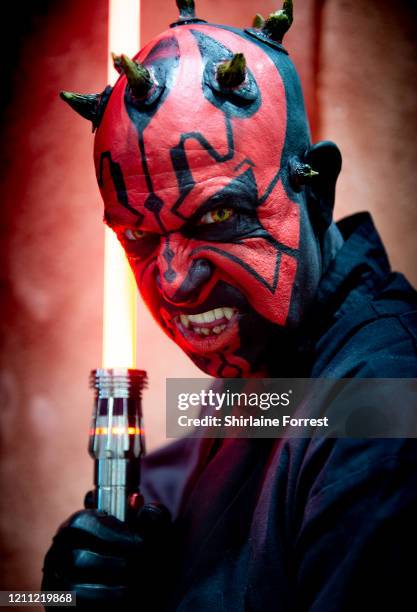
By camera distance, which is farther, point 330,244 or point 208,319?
point 330,244

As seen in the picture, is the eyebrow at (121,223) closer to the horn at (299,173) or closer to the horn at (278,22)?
the horn at (299,173)

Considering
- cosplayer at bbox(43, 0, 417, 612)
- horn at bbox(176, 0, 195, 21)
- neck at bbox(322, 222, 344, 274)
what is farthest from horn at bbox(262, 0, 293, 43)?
neck at bbox(322, 222, 344, 274)

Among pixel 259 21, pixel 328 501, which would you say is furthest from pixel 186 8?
pixel 328 501

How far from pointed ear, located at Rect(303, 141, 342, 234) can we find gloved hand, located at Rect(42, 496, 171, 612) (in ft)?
2.01

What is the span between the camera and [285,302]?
40.3 inches

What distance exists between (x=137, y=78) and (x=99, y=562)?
0.76 m

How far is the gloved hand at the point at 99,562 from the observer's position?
1013mm

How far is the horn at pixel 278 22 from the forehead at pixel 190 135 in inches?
3.0

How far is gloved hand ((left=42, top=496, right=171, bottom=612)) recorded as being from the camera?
101cm

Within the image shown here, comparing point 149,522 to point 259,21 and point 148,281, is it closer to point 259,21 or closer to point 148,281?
point 148,281

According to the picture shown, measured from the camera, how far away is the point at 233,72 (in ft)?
3.09

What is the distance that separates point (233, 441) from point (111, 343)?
336 millimetres

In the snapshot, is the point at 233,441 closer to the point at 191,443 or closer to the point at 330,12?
the point at 191,443

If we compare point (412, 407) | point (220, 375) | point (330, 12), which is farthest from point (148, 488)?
point (330, 12)
